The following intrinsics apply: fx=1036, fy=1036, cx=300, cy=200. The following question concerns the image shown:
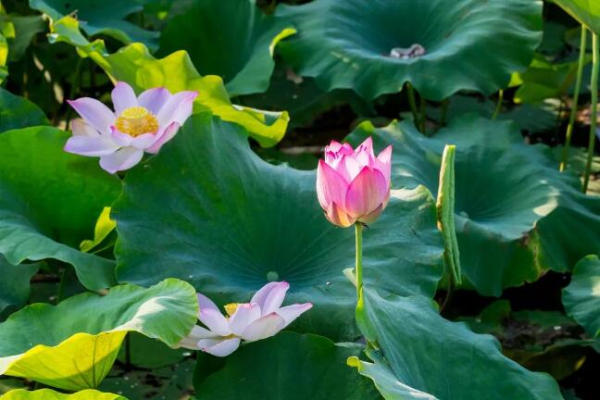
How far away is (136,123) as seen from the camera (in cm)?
180

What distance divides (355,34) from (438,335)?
1217 millimetres

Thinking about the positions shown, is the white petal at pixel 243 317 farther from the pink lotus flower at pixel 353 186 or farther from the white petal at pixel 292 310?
the pink lotus flower at pixel 353 186

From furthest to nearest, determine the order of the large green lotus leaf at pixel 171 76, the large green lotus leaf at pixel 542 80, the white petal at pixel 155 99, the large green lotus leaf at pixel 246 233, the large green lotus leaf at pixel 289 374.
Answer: the large green lotus leaf at pixel 542 80 → the large green lotus leaf at pixel 171 76 → the white petal at pixel 155 99 → the large green lotus leaf at pixel 246 233 → the large green lotus leaf at pixel 289 374

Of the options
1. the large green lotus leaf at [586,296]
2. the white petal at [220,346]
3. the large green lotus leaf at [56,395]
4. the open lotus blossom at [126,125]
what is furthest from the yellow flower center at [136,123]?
the large green lotus leaf at [586,296]

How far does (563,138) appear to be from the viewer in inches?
117

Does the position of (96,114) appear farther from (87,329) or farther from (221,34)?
(221,34)

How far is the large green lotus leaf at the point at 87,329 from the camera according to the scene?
130 cm

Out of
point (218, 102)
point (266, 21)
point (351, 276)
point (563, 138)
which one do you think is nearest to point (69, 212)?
point (218, 102)

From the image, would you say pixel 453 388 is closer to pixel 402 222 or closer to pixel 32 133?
pixel 402 222

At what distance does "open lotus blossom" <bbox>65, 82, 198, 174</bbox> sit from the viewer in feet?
5.75

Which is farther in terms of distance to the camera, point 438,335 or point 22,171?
point 22,171

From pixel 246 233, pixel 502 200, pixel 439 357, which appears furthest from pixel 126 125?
pixel 502 200

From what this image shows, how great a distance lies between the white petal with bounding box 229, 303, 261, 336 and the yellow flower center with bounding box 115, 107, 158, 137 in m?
0.48

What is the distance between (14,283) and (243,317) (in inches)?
18.3
